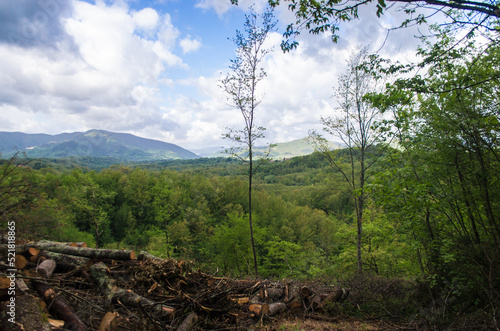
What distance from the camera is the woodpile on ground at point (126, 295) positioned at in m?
3.63

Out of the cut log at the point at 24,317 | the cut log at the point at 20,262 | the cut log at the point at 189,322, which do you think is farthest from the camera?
the cut log at the point at 20,262

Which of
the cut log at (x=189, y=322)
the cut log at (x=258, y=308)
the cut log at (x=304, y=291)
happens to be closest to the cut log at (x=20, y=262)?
the cut log at (x=189, y=322)

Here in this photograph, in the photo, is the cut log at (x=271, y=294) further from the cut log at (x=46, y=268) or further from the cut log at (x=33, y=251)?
the cut log at (x=33, y=251)

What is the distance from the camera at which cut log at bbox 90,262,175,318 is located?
438 cm

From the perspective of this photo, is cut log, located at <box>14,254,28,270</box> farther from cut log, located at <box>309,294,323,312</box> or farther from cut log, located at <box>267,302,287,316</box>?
cut log, located at <box>309,294,323,312</box>

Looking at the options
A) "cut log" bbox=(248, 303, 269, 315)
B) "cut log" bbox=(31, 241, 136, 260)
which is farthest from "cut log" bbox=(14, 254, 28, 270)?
"cut log" bbox=(248, 303, 269, 315)

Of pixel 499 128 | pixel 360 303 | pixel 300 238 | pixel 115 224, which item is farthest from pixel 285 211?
pixel 499 128

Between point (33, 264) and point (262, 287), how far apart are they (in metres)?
5.56

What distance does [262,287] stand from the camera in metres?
6.73

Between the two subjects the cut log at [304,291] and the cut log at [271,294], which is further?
the cut log at [304,291]

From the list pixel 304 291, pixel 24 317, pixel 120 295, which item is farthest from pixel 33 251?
pixel 304 291

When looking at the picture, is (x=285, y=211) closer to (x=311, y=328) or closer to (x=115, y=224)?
(x=115, y=224)

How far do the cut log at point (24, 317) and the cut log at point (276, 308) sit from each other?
446 centimetres

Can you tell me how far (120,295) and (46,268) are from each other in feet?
6.15
